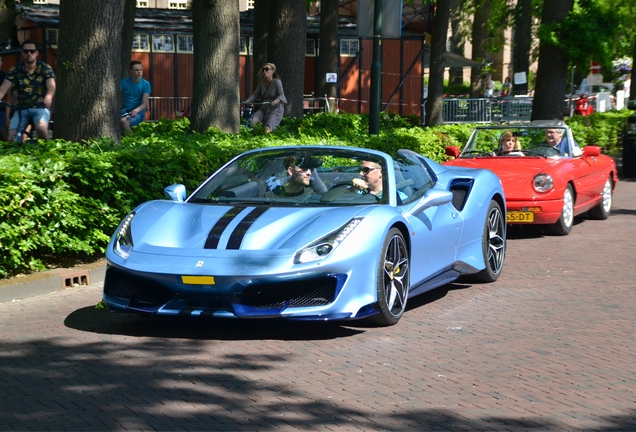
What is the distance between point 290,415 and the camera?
17.0 ft

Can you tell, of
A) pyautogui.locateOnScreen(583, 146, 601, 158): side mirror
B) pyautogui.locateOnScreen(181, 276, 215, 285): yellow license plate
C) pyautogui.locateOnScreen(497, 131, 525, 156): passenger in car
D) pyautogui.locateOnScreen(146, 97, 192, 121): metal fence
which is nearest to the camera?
pyautogui.locateOnScreen(181, 276, 215, 285): yellow license plate

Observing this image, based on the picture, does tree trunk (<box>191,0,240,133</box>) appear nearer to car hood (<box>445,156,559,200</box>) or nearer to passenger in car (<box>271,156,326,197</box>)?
car hood (<box>445,156,559,200</box>)

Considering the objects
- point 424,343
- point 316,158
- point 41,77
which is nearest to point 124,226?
point 316,158

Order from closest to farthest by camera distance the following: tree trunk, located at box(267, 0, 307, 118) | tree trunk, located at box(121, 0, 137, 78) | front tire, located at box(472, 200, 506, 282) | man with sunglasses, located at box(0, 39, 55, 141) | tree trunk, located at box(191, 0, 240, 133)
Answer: front tire, located at box(472, 200, 506, 282) → man with sunglasses, located at box(0, 39, 55, 141) → tree trunk, located at box(191, 0, 240, 133) → tree trunk, located at box(267, 0, 307, 118) → tree trunk, located at box(121, 0, 137, 78)

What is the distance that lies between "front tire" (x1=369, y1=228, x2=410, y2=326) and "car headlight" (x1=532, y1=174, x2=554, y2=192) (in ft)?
17.3

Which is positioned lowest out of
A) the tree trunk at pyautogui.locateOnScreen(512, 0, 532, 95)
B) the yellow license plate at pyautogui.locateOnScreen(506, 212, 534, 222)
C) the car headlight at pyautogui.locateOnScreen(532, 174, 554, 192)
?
the yellow license plate at pyautogui.locateOnScreen(506, 212, 534, 222)

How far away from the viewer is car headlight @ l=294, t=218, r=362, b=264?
6.78 metres

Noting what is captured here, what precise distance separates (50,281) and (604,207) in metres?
8.97

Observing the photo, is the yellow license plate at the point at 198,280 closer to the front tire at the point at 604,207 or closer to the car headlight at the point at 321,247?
the car headlight at the point at 321,247

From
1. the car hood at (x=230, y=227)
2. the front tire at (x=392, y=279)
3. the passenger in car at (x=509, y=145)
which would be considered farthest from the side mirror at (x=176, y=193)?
the passenger in car at (x=509, y=145)

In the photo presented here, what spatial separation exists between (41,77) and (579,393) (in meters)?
9.92

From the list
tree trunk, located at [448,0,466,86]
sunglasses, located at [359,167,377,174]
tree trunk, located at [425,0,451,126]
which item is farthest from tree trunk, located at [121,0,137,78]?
tree trunk, located at [448,0,466,86]

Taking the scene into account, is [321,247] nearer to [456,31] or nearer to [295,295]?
[295,295]

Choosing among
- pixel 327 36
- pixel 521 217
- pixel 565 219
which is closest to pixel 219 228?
pixel 521 217
